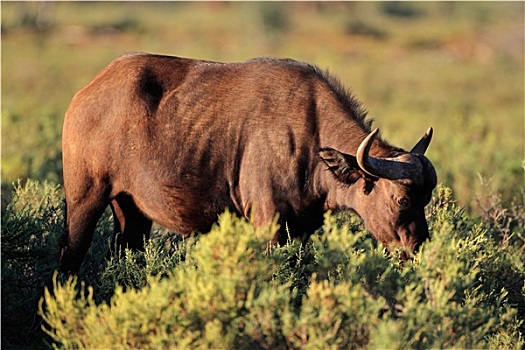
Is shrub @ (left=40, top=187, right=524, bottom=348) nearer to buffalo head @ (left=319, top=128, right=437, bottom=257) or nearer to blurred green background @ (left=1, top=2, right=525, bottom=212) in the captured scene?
buffalo head @ (left=319, top=128, right=437, bottom=257)

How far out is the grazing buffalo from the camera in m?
7.27

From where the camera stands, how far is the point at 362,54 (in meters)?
53.3

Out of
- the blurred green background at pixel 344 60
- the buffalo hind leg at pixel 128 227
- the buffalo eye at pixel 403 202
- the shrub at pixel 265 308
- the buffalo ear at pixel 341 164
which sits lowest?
the blurred green background at pixel 344 60

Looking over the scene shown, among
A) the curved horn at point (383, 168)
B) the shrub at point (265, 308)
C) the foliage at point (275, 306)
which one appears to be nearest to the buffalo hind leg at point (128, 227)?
the foliage at point (275, 306)

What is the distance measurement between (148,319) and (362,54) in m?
48.9

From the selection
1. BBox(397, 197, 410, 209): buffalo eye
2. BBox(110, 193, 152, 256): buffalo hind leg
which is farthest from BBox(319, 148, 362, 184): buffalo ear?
BBox(110, 193, 152, 256): buffalo hind leg

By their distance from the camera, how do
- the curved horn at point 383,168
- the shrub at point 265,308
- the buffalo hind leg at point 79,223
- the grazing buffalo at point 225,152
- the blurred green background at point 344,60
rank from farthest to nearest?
the blurred green background at point 344,60, the buffalo hind leg at point 79,223, the grazing buffalo at point 225,152, the curved horn at point 383,168, the shrub at point 265,308

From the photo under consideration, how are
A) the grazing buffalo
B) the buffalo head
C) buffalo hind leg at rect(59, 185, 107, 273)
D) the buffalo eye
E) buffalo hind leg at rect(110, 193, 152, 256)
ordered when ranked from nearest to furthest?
the buffalo head < the buffalo eye < the grazing buffalo < buffalo hind leg at rect(59, 185, 107, 273) < buffalo hind leg at rect(110, 193, 152, 256)

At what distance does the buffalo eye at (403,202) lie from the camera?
704 centimetres

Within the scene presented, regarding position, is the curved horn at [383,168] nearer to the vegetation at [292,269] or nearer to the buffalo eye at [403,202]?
the buffalo eye at [403,202]

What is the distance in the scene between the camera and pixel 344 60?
45875 millimetres

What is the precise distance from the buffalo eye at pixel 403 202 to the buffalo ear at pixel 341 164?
396 millimetres

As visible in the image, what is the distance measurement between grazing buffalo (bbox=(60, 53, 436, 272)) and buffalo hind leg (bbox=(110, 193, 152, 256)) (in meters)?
0.42

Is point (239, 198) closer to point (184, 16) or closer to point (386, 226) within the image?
point (386, 226)
